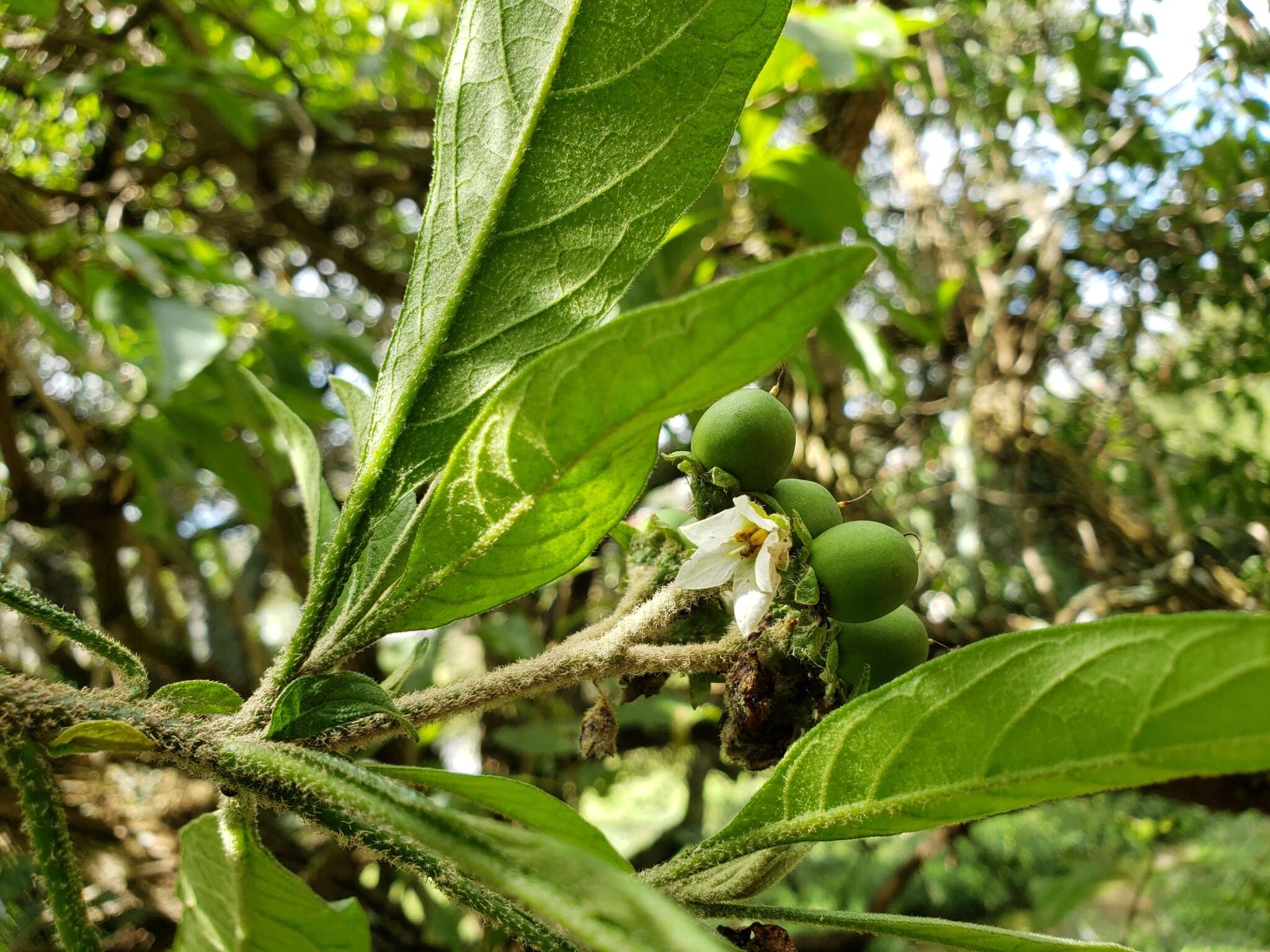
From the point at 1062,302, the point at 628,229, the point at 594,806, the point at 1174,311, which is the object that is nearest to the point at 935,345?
the point at 1062,302

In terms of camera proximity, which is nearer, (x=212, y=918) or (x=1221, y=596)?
(x=212, y=918)

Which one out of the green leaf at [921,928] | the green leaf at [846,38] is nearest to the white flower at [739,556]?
the green leaf at [921,928]

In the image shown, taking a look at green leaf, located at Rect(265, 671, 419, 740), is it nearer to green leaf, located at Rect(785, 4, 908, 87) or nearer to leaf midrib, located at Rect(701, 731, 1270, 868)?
leaf midrib, located at Rect(701, 731, 1270, 868)

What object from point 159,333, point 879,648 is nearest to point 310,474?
point 879,648

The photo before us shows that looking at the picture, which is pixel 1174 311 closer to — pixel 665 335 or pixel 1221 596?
pixel 1221 596

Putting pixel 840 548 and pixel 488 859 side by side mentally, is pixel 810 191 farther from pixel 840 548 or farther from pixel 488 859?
pixel 488 859

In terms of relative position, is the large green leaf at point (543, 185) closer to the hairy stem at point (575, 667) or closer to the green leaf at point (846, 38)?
the hairy stem at point (575, 667)

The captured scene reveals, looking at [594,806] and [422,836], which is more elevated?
[422,836]

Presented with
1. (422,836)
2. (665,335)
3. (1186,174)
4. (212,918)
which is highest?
(665,335)
